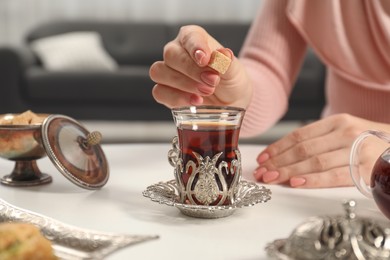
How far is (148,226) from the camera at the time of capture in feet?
2.13

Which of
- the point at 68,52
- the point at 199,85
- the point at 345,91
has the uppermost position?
the point at 199,85

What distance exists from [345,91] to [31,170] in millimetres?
876

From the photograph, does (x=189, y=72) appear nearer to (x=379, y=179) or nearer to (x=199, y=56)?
(x=199, y=56)

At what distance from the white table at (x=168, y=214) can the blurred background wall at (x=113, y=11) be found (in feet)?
12.1

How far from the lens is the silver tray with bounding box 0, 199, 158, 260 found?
535 millimetres

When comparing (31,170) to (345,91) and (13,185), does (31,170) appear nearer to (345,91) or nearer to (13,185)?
(13,185)

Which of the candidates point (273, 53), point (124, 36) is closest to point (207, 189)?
point (273, 53)

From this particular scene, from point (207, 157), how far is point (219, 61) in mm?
169

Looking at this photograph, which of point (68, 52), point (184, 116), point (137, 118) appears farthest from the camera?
point (68, 52)

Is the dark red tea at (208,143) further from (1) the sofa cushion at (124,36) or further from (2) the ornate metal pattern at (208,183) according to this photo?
(1) the sofa cushion at (124,36)

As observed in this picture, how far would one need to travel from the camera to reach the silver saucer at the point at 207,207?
0.67 meters

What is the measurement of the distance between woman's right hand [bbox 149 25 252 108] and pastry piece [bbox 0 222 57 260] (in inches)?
15.1

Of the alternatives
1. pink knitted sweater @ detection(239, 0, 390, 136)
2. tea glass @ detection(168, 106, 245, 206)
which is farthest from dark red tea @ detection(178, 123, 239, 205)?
→ pink knitted sweater @ detection(239, 0, 390, 136)

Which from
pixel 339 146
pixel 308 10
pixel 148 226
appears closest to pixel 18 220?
pixel 148 226
